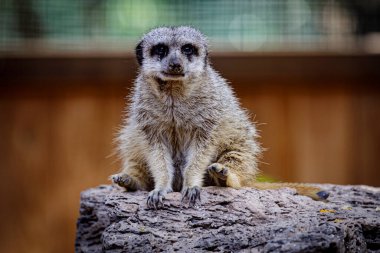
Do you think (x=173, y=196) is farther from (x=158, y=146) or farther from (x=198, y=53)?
(x=198, y=53)

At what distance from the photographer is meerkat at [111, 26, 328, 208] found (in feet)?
13.9

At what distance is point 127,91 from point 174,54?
A: 202cm

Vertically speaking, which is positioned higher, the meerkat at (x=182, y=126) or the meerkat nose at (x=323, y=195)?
the meerkat at (x=182, y=126)

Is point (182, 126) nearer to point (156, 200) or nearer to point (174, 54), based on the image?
point (174, 54)

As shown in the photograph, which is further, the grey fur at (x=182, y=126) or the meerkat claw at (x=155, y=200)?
the grey fur at (x=182, y=126)

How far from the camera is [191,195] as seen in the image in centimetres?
388

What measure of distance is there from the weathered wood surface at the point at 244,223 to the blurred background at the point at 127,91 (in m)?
1.91

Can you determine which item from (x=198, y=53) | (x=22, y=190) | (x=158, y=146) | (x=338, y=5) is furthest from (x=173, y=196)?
(x=338, y=5)

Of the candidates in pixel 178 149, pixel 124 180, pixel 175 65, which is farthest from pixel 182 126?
pixel 124 180

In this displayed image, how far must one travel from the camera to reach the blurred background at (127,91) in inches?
243

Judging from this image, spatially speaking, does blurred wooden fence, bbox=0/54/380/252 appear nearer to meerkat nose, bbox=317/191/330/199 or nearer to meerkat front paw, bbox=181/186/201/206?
meerkat nose, bbox=317/191/330/199

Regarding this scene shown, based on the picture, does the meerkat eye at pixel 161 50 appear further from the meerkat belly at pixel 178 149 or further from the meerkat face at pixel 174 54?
the meerkat belly at pixel 178 149

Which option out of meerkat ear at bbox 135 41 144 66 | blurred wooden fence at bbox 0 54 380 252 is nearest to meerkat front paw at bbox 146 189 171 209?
meerkat ear at bbox 135 41 144 66

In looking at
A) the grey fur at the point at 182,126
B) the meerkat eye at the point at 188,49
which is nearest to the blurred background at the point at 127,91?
the grey fur at the point at 182,126
